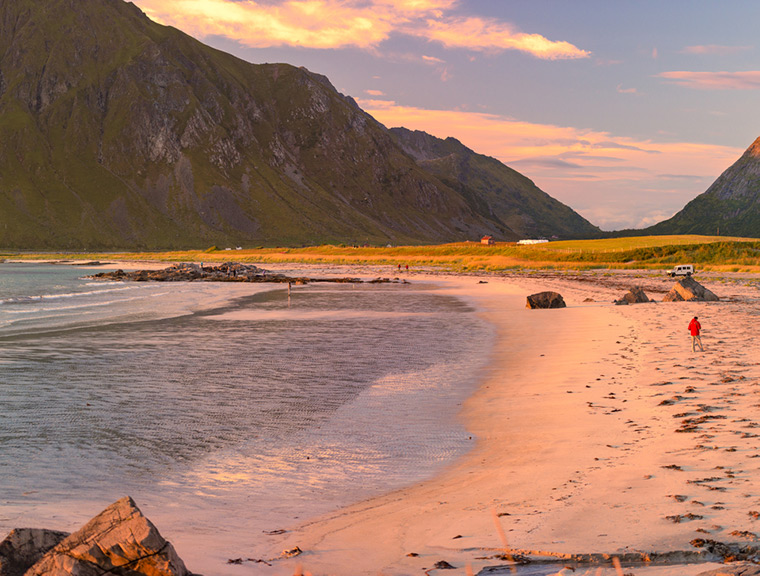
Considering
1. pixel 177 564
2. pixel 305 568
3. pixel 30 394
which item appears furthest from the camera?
pixel 30 394

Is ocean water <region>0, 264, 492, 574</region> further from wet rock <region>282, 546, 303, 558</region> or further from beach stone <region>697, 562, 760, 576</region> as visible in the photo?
beach stone <region>697, 562, 760, 576</region>

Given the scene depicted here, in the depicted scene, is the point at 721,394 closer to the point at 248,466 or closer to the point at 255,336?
the point at 248,466

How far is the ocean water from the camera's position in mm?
8523

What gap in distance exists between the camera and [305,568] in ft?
20.2

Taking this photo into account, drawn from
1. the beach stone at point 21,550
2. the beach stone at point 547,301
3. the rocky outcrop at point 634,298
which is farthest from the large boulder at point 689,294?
the beach stone at point 21,550

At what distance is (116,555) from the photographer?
5379 mm

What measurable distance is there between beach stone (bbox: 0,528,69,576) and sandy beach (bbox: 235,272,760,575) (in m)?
1.83

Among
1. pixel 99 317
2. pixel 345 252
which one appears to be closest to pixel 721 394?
pixel 99 317

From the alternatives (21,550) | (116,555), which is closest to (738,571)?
(116,555)

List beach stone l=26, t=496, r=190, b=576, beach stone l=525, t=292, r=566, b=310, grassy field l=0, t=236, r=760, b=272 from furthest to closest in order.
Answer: grassy field l=0, t=236, r=760, b=272 → beach stone l=525, t=292, r=566, b=310 → beach stone l=26, t=496, r=190, b=576

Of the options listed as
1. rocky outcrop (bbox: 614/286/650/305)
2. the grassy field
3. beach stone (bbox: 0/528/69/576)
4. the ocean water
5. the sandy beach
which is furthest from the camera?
the grassy field

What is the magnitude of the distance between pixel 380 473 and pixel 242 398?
620 cm

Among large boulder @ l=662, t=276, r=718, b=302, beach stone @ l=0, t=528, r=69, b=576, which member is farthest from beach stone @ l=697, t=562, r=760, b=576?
large boulder @ l=662, t=276, r=718, b=302

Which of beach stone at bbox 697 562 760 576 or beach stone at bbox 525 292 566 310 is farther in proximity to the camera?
beach stone at bbox 525 292 566 310
